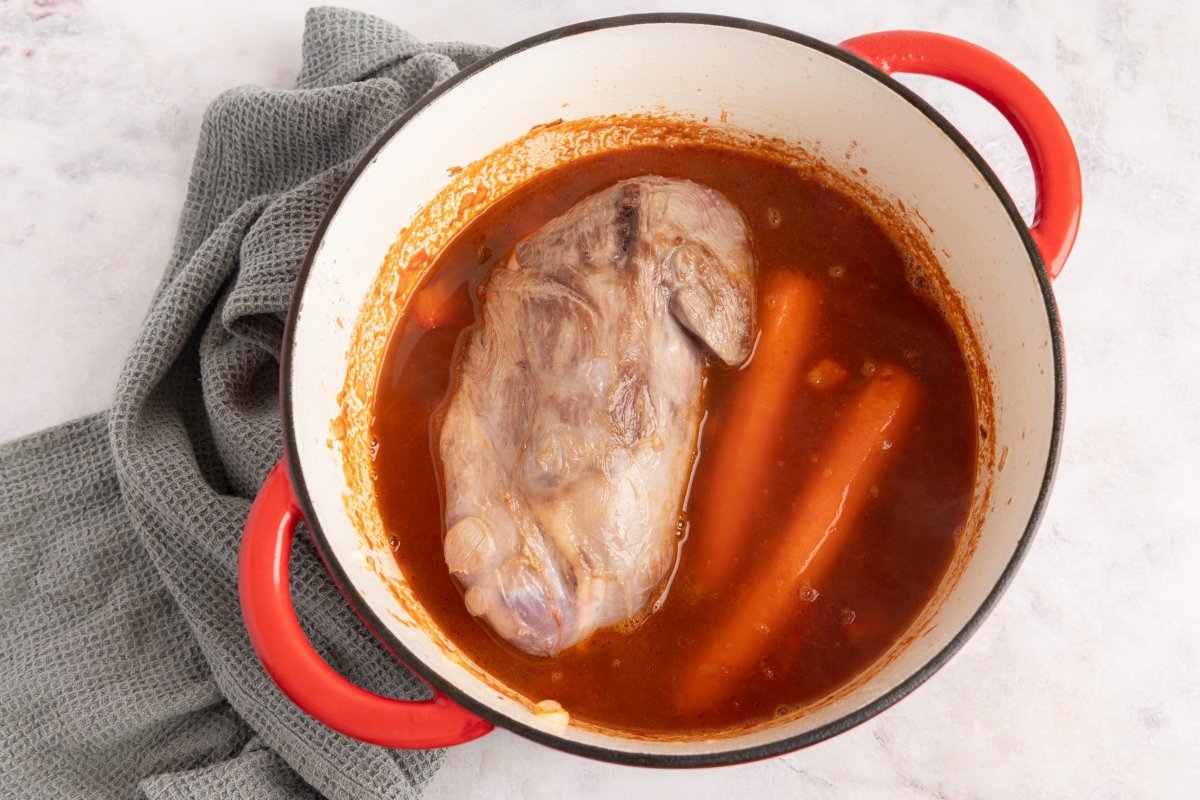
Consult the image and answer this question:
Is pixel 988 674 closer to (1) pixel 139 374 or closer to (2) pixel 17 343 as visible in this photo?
(1) pixel 139 374

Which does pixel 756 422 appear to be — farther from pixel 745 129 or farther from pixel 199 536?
pixel 199 536

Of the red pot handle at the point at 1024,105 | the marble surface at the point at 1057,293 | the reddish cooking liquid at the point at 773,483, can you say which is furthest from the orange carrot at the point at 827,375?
the marble surface at the point at 1057,293

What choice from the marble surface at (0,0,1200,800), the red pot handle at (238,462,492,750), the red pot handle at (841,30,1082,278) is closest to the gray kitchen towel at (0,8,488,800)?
the marble surface at (0,0,1200,800)

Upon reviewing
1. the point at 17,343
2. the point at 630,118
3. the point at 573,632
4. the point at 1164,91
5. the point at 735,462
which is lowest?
the point at 17,343

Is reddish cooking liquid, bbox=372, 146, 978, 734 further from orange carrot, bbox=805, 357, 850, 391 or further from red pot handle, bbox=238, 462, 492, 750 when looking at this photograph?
red pot handle, bbox=238, 462, 492, 750

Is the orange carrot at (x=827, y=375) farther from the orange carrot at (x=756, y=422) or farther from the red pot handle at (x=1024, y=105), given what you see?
the red pot handle at (x=1024, y=105)

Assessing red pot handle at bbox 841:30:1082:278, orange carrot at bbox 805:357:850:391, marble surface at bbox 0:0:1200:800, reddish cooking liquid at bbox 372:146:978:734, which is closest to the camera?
red pot handle at bbox 841:30:1082:278

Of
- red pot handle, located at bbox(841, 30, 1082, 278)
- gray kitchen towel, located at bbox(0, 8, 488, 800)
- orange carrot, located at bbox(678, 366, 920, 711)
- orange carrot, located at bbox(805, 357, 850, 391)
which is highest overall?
red pot handle, located at bbox(841, 30, 1082, 278)

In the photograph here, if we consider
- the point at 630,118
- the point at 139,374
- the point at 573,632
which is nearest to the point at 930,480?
the point at 573,632

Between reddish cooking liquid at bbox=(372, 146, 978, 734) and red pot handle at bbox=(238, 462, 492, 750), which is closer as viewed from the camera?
red pot handle at bbox=(238, 462, 492, 750)

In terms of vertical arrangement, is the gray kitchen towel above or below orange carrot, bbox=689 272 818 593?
below
